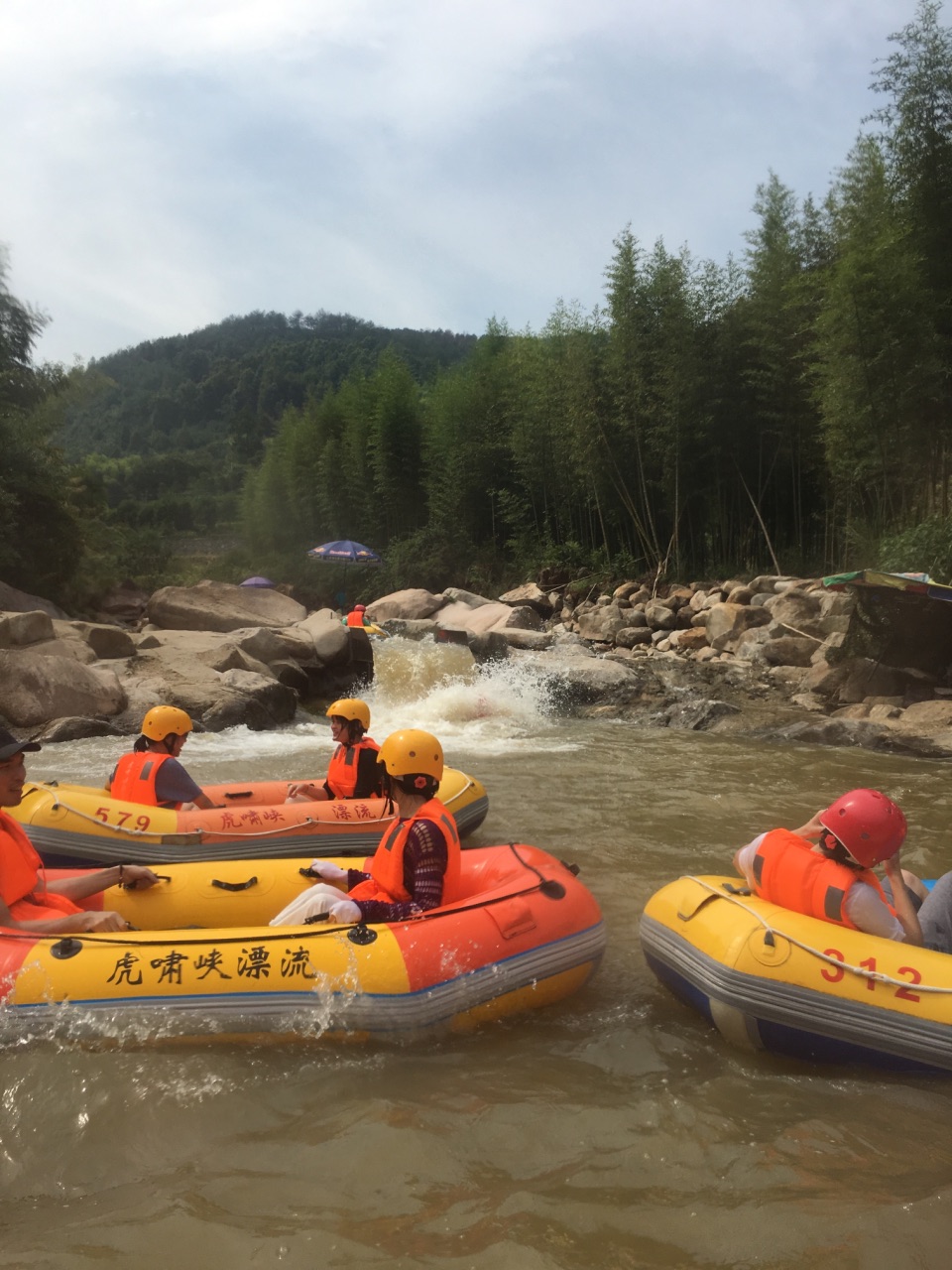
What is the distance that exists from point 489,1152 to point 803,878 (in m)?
1.34

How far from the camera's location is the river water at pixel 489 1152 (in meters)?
2.03

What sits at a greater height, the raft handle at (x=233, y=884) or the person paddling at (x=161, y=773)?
the person paddling at (x=161, y=773)

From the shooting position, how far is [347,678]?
12.8 m

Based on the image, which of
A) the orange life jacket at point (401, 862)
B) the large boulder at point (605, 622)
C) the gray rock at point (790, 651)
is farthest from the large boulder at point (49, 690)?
the large boulder at point (605, 622)

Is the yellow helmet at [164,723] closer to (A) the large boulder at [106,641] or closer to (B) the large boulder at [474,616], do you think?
(A) the large boulder at [106,641]

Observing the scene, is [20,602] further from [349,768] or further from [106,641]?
[349,768]

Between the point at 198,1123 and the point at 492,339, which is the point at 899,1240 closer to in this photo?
the point at 198,1123

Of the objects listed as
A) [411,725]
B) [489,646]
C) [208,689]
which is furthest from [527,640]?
[208,689]

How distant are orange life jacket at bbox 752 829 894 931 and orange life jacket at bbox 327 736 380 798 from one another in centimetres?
232

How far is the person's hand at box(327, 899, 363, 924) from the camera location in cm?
311

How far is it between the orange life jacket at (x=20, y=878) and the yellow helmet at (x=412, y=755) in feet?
4.11

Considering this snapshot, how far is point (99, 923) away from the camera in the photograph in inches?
125

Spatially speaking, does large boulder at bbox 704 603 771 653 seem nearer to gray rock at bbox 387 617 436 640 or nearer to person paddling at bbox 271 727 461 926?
gray rock at bbox 387 617 436 640

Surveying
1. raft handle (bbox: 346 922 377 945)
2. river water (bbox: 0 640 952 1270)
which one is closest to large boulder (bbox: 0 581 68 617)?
raft handle (bbox: 346 922 377 945)
